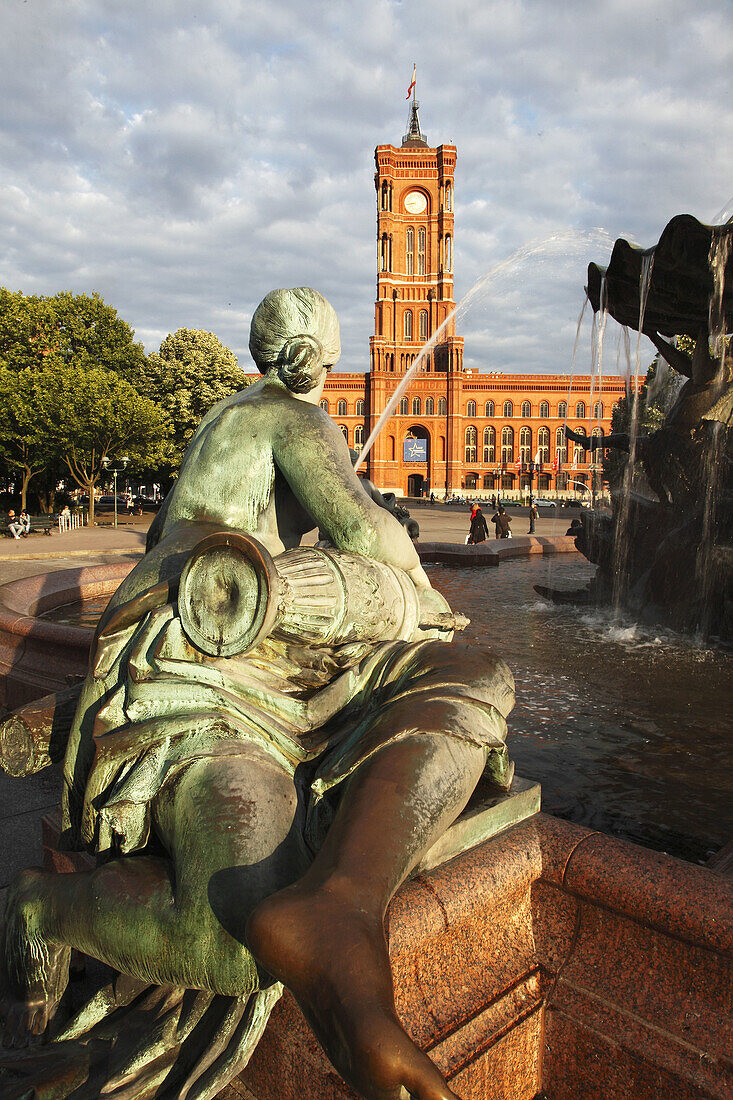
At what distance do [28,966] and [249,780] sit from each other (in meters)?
0.70

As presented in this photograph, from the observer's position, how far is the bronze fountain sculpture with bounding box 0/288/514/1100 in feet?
3.84

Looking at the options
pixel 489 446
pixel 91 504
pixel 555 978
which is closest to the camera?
pixel 555 978

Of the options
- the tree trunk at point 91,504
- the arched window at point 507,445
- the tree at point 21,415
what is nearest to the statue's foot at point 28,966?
the tree trunk at point 91,504

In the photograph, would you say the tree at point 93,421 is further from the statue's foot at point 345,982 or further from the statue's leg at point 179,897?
the statue's foot at point 345,982

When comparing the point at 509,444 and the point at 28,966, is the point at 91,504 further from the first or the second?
the point at 509,444

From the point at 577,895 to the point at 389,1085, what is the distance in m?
0.88

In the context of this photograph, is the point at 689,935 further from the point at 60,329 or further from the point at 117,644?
the point at 60,329

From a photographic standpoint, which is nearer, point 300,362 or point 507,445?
point 300,362

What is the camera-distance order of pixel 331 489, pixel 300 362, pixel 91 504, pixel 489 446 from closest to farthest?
pixel 331 489, pixel 300 362, pixel 91 504, pixel 489 446

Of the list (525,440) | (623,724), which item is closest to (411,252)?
(525,440)

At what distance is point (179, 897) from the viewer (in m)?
1.35

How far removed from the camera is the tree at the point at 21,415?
29.5 m

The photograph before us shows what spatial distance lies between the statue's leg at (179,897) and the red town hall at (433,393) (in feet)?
242

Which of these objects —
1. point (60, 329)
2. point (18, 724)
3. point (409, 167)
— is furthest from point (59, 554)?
point (409, 167)
